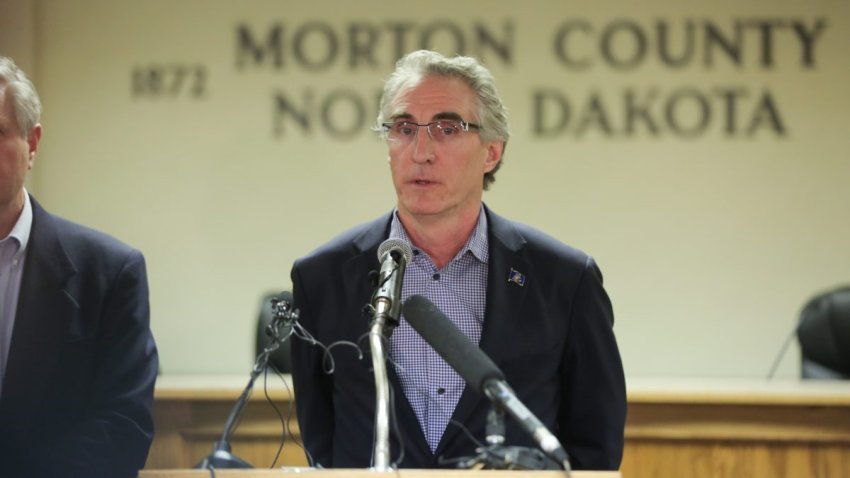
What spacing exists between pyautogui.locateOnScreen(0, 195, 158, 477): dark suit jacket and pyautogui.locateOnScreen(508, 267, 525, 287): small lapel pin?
2.81ft

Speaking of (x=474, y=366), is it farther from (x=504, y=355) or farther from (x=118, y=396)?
(x=118, y=396)

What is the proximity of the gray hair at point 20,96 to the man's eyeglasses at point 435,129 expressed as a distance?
821mm

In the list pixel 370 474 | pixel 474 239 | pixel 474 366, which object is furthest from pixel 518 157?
pixel 370 474

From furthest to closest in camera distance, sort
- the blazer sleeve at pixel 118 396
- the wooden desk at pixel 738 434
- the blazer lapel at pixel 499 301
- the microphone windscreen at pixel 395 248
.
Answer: the wooden desk at pixel 738 434, the blazer lapel at pixel 499 301, the blazer sleeve at pixel 118 396, the microphone windscreen at pixel 395 248

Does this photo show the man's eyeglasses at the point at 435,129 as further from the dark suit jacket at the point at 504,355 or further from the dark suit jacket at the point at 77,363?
the dark suit jacket at the point at 77,363

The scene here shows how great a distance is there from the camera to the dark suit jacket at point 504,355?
8.56ft

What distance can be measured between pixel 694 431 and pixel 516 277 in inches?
64.6

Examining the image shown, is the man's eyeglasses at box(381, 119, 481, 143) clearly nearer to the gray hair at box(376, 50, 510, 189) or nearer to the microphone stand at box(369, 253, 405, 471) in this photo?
the gray hair at box(376, 50, 510, 189)

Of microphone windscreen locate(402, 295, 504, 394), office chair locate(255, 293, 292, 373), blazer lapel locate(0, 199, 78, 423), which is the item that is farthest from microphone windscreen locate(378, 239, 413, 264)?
office chair locate(255, 293, 292, 373)

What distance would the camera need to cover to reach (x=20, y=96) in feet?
8.46

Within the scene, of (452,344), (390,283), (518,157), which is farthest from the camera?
(518,157)

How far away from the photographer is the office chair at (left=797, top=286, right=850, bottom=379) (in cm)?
491

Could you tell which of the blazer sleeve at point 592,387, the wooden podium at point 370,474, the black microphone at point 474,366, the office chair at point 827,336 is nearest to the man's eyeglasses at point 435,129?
the blazer sleeve at point 592,387

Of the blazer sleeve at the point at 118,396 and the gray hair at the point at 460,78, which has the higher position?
the gray hair at the point at 460,78
